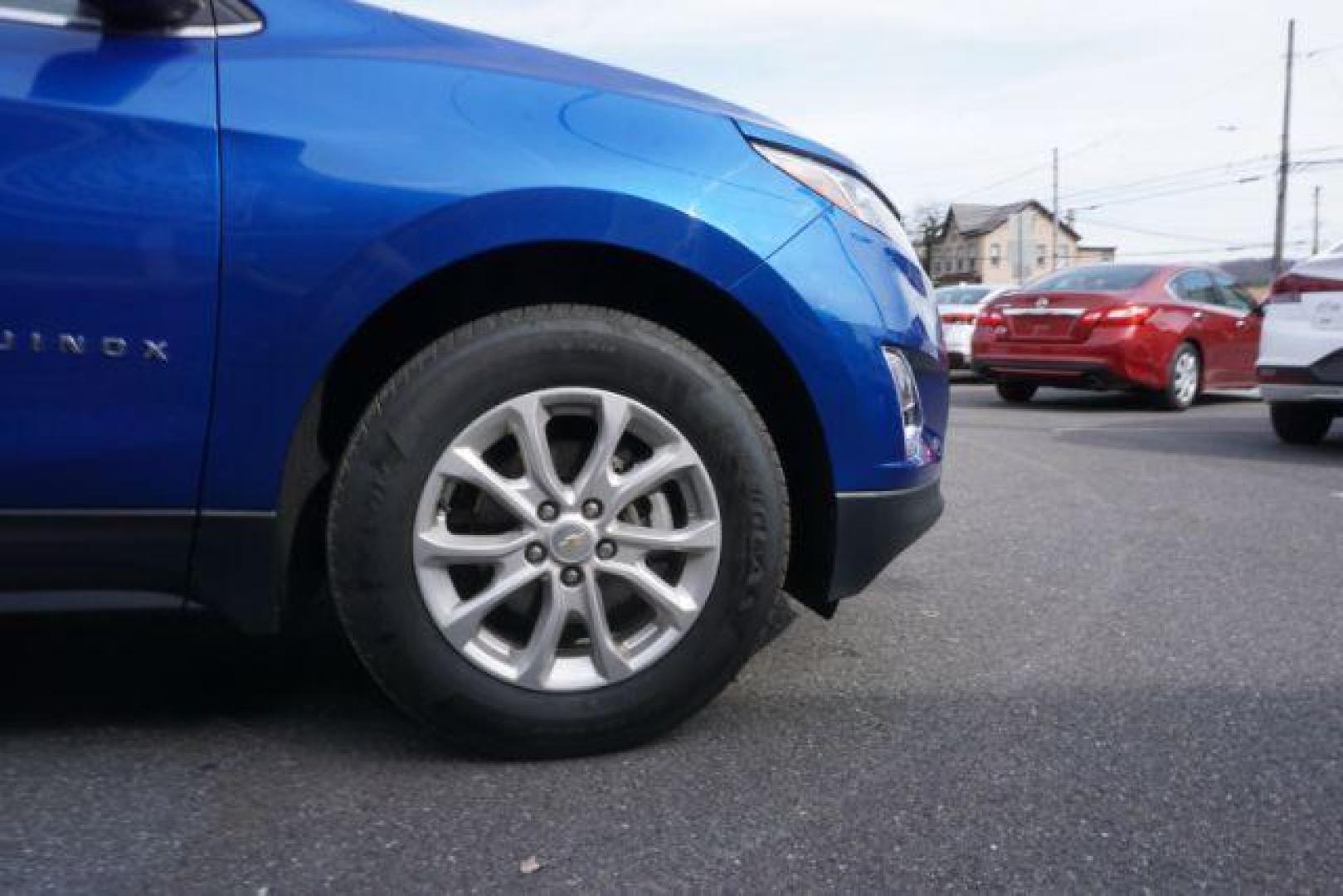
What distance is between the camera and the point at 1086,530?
438 cm

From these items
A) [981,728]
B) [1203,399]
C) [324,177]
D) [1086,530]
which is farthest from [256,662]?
[1203,399]

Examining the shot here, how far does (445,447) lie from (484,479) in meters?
0.09

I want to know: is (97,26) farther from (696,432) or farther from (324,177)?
(696,432)

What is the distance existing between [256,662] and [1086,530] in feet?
10.0

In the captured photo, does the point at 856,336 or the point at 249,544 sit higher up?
the point at 856,336

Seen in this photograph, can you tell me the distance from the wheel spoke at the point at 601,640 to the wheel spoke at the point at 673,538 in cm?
10

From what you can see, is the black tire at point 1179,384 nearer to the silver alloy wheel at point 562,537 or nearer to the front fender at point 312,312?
the silver alloy wheel at point 562,537

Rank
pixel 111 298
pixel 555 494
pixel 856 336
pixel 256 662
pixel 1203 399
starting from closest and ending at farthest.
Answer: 1. pixel 111 298
2. pixel 555 494
3. pixel 856 336
4. pixel 256 662
5. pixel 1203 399

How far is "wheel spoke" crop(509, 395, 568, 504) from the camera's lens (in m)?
2.07

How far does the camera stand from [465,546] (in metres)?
2.05

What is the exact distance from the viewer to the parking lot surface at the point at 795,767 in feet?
5.71

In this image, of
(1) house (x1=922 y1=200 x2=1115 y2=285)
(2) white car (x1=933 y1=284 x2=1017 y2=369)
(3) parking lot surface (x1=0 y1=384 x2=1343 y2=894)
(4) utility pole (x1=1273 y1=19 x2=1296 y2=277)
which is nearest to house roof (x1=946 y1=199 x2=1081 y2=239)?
(1) house (x1=922 y1=200 x2=1115 y2=285)

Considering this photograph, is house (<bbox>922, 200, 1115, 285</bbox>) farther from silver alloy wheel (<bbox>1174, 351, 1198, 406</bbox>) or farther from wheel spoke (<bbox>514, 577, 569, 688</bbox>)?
wheel spoke (<bbox>514, 577, 569, 688</bbox>)

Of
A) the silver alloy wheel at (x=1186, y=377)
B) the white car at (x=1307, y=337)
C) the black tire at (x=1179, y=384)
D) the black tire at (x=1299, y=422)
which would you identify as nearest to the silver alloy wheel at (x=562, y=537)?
the white car at (x=1307, y=337)
